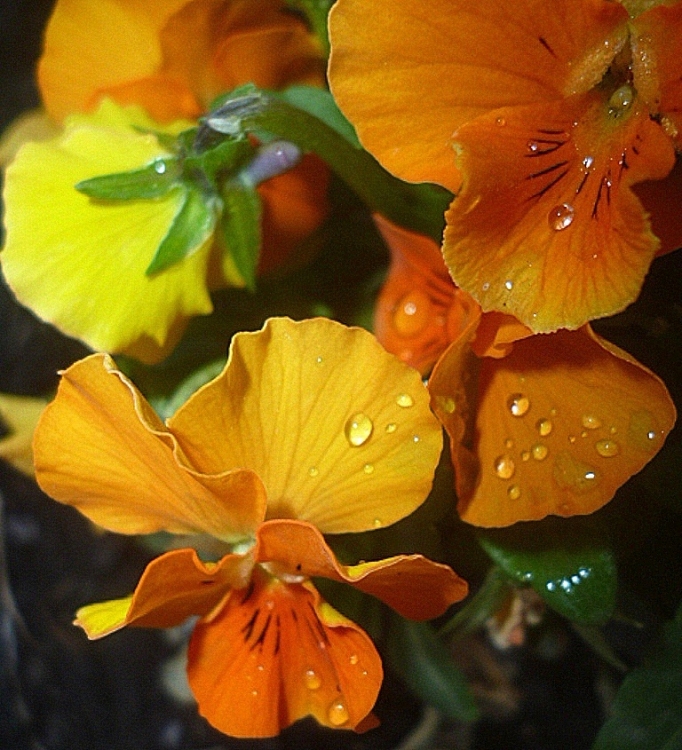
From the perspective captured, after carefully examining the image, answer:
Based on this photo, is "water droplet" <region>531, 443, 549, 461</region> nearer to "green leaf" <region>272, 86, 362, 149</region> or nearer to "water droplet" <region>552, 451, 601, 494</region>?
"water droplet" <region>552, 451, 601, 494</region>

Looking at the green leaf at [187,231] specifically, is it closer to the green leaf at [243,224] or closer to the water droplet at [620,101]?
the green leaf at [243,224]

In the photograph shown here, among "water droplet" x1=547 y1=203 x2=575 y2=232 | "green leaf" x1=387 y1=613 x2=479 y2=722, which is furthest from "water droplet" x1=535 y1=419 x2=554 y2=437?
"green leaf" x1=387 y1=613 x2=479 y2=722

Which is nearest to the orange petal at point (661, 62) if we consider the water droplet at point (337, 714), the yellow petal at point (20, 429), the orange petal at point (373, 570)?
the orange petal at point (373, 570)

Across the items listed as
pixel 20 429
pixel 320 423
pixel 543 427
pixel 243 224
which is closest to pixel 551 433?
pixel 543 427

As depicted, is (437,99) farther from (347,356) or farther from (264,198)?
(264,198)

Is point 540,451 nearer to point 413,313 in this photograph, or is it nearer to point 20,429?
point 413,313

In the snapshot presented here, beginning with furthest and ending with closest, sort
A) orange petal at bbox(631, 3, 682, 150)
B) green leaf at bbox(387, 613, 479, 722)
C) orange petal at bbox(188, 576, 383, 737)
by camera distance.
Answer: green leaf at bbox(387, 613, 479, 722) → orange petal at bbox(188, 576, 383, 737) → orange petal at bbox(631, 3, 682, 150)

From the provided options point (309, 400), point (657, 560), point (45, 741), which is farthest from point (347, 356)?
point (45, 741)
